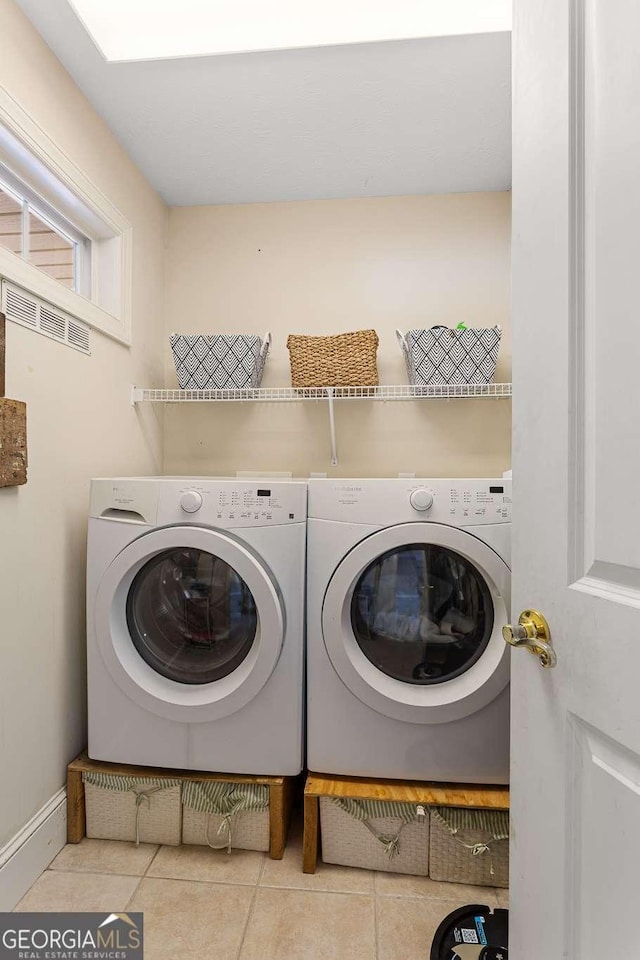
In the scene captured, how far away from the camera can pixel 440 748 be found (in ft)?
5.11

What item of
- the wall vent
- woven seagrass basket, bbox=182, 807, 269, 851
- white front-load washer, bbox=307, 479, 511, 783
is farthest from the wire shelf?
woven seagrass basket, bbox=182, 807, 269, 851

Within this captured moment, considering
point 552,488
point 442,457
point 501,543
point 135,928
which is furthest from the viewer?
point 442,457

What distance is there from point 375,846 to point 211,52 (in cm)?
244

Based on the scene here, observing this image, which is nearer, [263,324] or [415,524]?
[415,524]

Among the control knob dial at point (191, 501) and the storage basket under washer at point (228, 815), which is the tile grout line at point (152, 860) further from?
the control knob dial at point (191, 501)

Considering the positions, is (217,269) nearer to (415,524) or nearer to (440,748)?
(415,524)

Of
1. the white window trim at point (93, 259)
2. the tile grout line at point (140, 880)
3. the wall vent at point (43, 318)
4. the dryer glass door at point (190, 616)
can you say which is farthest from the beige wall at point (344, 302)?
the tile grout line at point (140, 880)

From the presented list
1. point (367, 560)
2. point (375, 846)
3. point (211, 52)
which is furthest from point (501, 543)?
point (211, 52)

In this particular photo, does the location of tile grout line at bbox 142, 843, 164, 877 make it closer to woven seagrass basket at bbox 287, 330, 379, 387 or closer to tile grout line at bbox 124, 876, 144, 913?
tile grout line at bbox 124, 876, 144, 913

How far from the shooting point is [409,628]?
1.61 meters

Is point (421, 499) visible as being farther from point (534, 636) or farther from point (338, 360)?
point (338, 360)

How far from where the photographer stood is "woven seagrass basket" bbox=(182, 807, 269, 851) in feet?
5.20

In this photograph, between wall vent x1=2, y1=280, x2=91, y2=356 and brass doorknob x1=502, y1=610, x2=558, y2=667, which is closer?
brass doorknob x1=502, y1=610, x2=558, y2=667

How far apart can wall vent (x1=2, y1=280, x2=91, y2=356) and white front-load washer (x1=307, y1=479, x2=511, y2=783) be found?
0.93 m
